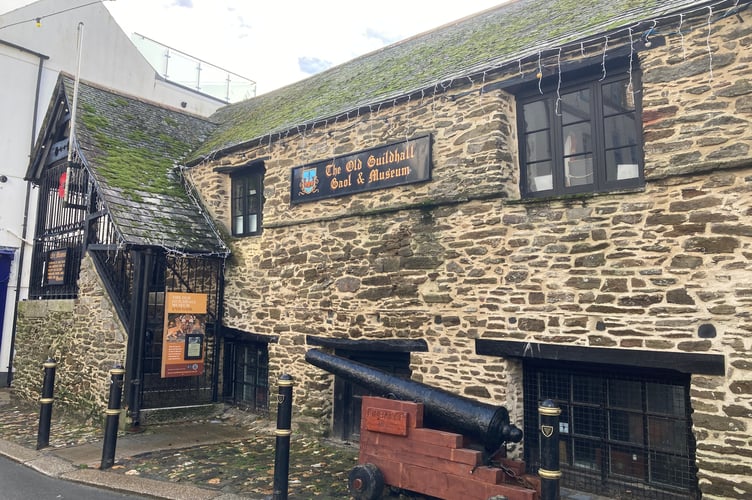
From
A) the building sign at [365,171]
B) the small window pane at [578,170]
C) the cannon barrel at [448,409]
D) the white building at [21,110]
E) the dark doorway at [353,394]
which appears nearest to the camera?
the cannon barrel at [448,409]

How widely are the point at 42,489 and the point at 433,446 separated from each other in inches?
188

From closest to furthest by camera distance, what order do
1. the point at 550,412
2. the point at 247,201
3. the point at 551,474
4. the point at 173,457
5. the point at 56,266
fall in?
1. the point at 551,474
2. the point at 550,412
3. the point at 173,457
4. the point at 247,201
5. the point at 56,266

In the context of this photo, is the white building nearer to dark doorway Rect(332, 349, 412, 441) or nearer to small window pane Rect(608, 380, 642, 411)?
dark doorway Rect(332, 349, 412, 441)

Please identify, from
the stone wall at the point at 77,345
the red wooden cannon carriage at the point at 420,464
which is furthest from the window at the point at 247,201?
the red wooden cannon carriage at the point at 420,464

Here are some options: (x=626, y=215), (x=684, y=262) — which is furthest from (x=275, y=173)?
(x=684, y=262)

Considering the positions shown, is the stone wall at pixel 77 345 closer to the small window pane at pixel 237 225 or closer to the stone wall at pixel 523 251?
the small window pane at pixel 237 225

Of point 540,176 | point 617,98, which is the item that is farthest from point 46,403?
point 617,98

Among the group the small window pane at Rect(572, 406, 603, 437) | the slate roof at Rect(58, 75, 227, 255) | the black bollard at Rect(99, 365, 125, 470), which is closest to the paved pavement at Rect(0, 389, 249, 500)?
the black bollard at Rect(99, 365, 125, 470)

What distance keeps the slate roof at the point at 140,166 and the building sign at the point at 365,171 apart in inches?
101

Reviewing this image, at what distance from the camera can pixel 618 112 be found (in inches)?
265

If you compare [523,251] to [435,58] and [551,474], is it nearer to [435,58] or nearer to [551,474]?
[551,474]

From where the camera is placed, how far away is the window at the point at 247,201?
11.5m

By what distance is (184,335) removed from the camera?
10.4 m

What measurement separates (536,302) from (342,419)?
413 centimetres
